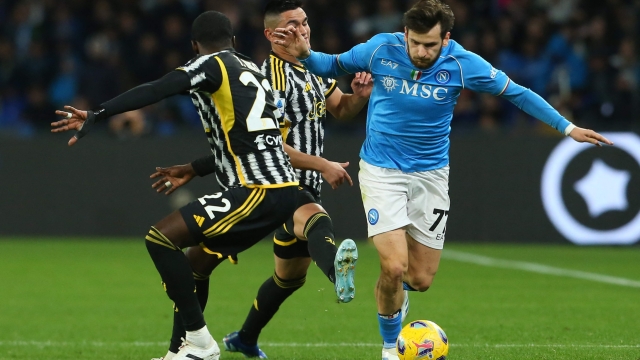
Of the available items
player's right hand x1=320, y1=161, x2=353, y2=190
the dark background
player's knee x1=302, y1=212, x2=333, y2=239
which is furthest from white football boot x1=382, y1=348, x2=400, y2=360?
the dark background

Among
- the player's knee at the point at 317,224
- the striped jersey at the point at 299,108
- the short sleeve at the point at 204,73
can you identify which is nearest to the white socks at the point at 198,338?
the player's knee at the point at 317,224

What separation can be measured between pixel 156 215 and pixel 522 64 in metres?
5.83

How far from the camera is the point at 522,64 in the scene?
15148 mm

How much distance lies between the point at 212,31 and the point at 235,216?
1.10 meters

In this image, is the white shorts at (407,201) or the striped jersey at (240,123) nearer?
the striped jersey at (240,123)

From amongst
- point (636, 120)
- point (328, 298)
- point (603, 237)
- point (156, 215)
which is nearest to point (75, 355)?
point (328, 298)

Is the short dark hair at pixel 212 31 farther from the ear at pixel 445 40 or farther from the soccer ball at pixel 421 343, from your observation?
the soccer ball at pixel 421 343

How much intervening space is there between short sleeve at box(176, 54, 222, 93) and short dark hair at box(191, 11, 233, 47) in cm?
22

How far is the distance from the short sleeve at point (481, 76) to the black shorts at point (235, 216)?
1370mm

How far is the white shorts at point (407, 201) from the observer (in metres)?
6.26

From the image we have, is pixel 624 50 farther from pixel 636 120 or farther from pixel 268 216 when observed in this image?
pixel 268 216

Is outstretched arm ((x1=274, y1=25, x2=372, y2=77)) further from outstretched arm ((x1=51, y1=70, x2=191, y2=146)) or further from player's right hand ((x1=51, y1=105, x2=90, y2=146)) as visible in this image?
player's right hand ((x1=51, y1=105, x2=90, y2=146))

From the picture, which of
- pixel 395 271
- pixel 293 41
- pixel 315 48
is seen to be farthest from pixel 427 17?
pixel 315 48

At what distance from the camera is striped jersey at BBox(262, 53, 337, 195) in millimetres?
6781
